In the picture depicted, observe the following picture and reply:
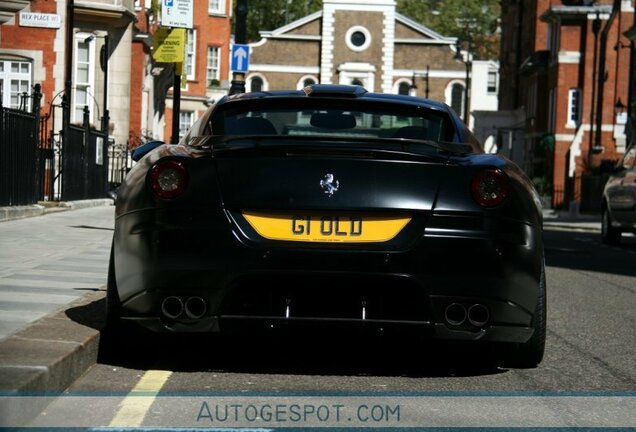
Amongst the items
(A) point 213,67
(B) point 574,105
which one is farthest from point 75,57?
(A) point 213,67

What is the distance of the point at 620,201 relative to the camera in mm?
22078

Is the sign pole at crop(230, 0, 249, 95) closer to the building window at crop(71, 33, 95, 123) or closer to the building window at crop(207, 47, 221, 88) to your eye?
the building window at crop(71, 33, 95, 123)

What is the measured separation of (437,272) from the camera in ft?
20.3

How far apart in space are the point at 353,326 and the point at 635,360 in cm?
208

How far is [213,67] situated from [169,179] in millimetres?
64394

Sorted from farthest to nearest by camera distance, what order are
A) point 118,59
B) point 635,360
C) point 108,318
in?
1. point 118,59
2. point 635,360
3. point 108,318

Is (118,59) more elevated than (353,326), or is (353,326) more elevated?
(118,59)

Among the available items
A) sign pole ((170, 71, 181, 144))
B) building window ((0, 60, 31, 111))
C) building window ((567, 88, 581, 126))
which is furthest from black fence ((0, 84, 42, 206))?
building window ((567, 88, 581, 126))

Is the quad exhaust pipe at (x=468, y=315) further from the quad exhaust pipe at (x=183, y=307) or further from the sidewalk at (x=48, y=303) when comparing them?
the sidewalk at (x=48, y=303)

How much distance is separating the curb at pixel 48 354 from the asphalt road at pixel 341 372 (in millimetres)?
86

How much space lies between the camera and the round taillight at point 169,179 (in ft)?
20.9

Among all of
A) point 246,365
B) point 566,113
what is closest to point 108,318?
point 246,365

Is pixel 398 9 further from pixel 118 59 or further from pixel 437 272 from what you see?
pixel 437 272

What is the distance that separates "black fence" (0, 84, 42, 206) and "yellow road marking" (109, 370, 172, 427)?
11.6 meters
